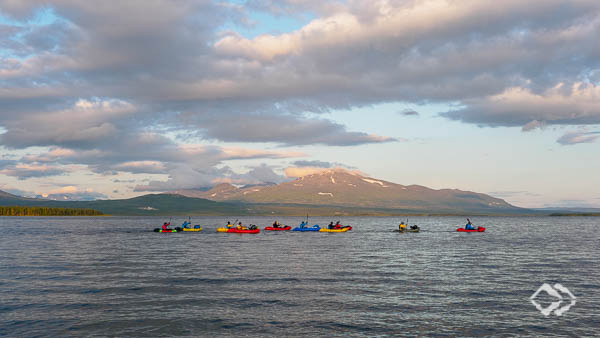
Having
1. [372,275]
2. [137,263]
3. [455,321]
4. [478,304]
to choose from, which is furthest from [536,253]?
[137,263]

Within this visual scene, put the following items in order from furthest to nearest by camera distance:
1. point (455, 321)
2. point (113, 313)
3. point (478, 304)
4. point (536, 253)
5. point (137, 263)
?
point (536, 253) < point (137, 263) < point (478, 304) < point (113, 313) < point (455, 321)

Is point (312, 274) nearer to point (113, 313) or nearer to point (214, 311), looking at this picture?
point (214, 311)

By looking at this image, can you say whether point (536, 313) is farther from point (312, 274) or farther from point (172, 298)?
point (172, 298)

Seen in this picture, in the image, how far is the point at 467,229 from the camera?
155m

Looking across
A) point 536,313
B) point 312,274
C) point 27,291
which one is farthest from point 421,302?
point 27,291

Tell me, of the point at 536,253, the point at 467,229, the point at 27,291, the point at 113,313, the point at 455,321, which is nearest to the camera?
the point at 455,321

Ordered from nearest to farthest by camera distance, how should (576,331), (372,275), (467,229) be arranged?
(576,331) < (372,275) < (467,229)

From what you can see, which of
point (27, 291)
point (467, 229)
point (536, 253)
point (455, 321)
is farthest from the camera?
point (467, 229)

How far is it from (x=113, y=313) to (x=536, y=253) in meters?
69.9

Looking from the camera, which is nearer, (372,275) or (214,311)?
(214,311)

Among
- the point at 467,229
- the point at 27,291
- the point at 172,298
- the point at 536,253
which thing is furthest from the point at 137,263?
the point at 467,229

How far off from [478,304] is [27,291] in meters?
37.9

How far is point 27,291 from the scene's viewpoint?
41.7m

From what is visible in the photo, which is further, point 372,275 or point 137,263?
point 137,263
